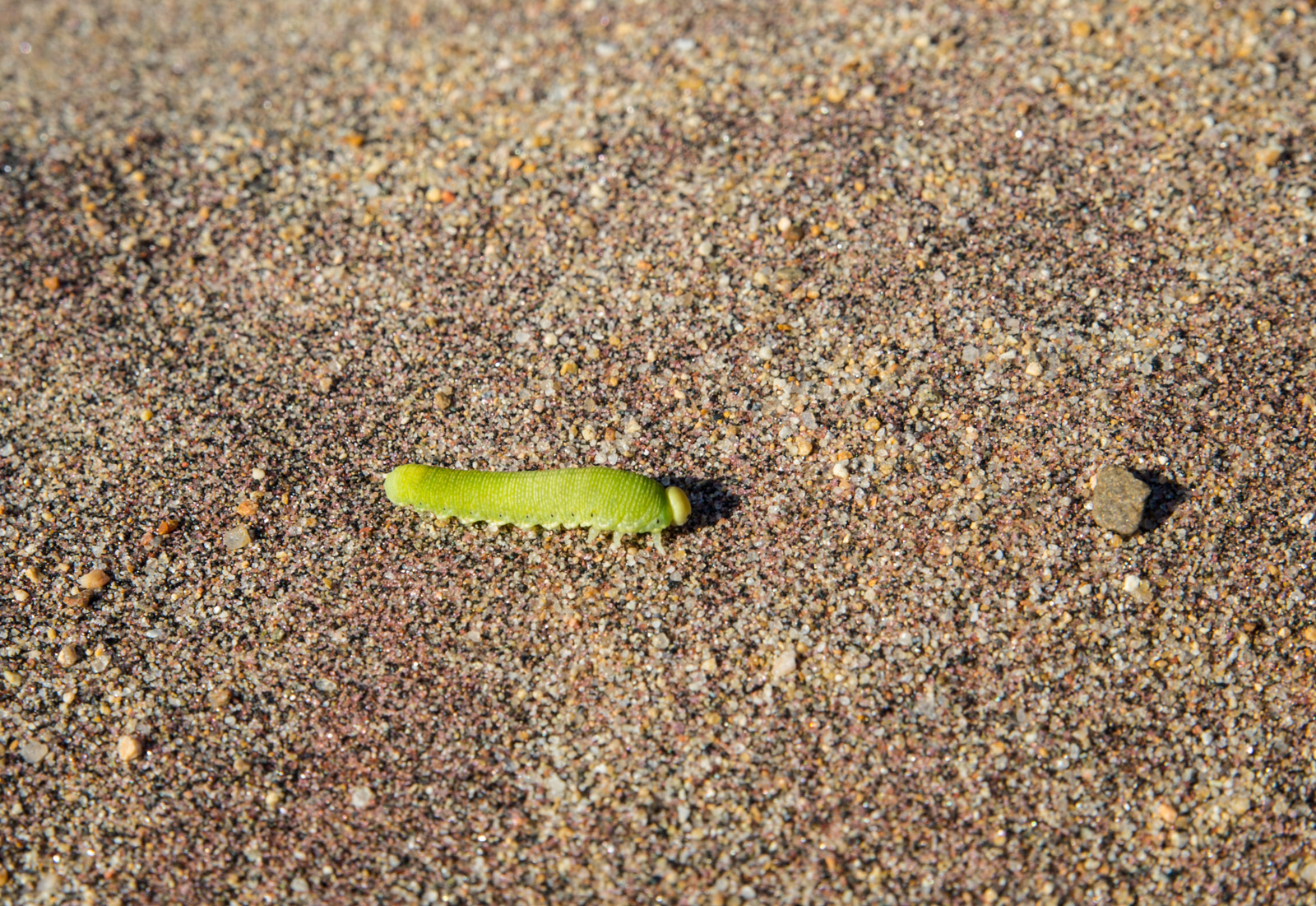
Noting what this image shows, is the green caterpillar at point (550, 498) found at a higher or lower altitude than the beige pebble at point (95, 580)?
higher

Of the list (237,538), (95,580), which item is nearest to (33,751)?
(95,580)

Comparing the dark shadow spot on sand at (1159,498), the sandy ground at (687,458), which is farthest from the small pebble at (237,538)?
the dark shadow spot on sand at (1159,498)

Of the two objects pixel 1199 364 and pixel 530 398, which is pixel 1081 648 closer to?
pixel 1199 364

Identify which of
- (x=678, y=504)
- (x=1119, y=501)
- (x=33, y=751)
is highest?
(x=1119, y=501)

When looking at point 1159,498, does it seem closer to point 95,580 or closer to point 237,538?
point 237,538

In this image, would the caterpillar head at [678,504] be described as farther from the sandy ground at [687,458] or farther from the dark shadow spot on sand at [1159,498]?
the dark shadow spot on sand at [1159,498]

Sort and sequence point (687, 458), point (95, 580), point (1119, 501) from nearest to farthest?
point (1119, 501) < point (95, 580) < point (687, 458)
